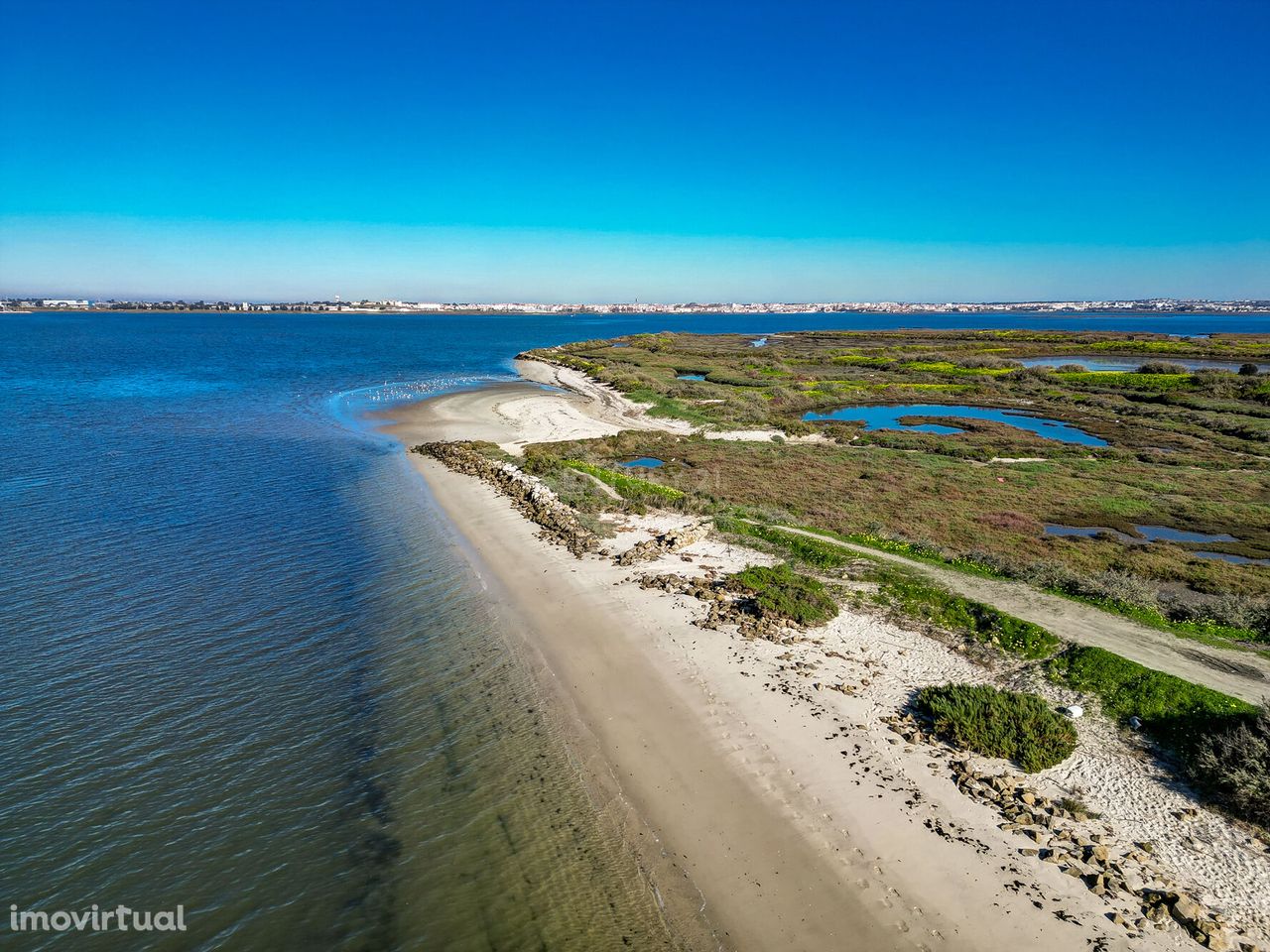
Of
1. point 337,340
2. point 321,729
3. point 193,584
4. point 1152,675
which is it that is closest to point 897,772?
point 1152,675

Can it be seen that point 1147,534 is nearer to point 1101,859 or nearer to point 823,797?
point 1101,859

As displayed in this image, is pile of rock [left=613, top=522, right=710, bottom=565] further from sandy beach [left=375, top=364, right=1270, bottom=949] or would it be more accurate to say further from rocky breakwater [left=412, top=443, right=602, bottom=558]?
sandy beach [left=375, top=364, right=1270, bottom=949]

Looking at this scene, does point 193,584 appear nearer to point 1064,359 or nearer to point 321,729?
point 321,729

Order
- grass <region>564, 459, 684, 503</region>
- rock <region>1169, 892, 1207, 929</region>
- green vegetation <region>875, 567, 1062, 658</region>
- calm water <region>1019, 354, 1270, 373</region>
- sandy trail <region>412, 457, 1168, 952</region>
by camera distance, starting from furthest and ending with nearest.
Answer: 1. calm water <region>1019, 354, 1270, 373</region>
2. grass <region>564, 459, 684, 503</region>
3. green vegetation <region>875, 567, 1062, 658</region>
4. sandy trail <region>412, 457, 1168, 952</region>
5. rock <region>1169, 892, 1207, 929</region>

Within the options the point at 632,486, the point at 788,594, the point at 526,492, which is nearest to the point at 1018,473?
the point at 632,486

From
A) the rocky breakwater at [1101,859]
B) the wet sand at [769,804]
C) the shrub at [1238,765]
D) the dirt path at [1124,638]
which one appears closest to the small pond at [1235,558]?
the dirt path at [1124,638]

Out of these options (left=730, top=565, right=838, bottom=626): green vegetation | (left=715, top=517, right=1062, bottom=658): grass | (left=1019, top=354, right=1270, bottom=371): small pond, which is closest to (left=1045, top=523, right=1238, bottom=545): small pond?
(left=715, top=517, right=1062, bottom=658): grass
